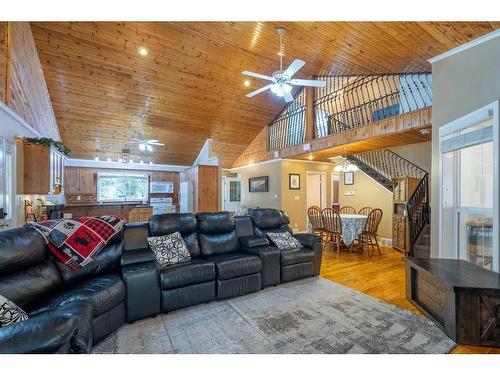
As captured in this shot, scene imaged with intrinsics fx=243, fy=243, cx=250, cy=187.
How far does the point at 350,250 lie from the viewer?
5.14 metres

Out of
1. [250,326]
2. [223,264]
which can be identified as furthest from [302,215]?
[250,326]

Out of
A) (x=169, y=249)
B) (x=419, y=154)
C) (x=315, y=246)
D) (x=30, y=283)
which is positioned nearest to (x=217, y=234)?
(x=169, y=249)

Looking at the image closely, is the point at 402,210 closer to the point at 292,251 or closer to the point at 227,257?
the point at 292,251

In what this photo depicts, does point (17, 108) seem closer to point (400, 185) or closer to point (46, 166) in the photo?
point (46, 166)

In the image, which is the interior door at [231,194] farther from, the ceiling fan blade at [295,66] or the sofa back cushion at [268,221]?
the ceiling fan blade at [295,66]

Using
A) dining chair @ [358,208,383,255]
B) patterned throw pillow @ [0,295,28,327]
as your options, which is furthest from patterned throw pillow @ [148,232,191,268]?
dining chair @ [358,208,383,255]

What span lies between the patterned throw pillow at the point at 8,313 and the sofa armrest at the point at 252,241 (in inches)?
92.9

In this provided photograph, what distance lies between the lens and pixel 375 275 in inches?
147

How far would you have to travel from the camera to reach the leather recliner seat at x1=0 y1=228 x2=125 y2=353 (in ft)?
3.95

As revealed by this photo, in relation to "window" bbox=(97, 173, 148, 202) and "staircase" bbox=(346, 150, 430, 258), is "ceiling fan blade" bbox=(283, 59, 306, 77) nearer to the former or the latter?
"staircase" bbox=(346, 150, 430, 258)

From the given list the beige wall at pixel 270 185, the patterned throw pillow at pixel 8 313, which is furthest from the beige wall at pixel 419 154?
the patterned throw pillow at pixel 8 313

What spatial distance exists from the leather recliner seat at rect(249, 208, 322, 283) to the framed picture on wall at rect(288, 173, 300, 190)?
3.13 metres

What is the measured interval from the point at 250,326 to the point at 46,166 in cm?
394

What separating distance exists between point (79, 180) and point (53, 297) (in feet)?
22.9
